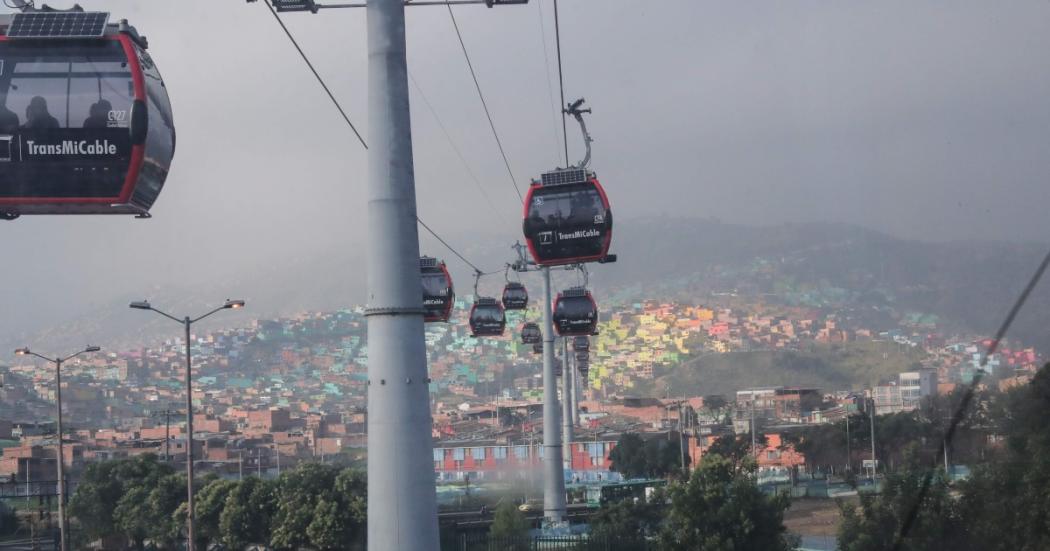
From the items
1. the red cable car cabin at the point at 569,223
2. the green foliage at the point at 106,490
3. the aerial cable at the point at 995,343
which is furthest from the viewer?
the green foliage at the point at 106,490

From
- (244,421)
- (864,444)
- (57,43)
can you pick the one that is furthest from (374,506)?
(244,421)

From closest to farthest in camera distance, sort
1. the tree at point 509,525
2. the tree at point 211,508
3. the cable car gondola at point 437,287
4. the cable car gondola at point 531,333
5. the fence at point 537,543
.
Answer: the fence at point 537,543, the cable car gondola at point 437,287, the tree at point 509,525, the tree at point 211,508, the cable car gondola at point 531,333

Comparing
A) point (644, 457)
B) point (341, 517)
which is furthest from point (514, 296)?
point (644, 457)

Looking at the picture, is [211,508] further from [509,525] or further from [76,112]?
[76,112]

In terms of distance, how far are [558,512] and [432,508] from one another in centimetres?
3522

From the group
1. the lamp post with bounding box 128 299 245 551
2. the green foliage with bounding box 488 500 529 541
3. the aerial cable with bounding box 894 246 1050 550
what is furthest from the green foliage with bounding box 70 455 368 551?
the aerial cable with bounding box 894 246 1050 550

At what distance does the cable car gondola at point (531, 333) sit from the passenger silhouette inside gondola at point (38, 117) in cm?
4837

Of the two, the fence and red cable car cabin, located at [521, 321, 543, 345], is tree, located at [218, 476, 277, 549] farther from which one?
red cable car cabin, located at [521, 321, 543, 345]

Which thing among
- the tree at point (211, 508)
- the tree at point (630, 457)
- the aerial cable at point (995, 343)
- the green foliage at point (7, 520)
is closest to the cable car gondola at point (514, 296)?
the tree at point (211, 508)

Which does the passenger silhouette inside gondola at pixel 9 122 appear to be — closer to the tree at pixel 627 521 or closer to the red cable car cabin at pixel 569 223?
the red cable car cabin at pixel 569 223

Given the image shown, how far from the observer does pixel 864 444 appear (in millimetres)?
53656

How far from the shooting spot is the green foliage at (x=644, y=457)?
8062cm

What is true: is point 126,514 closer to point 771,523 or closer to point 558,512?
point 558,512

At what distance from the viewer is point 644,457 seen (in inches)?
3295
